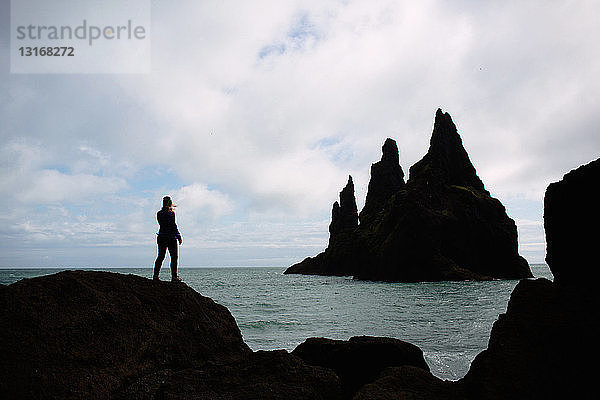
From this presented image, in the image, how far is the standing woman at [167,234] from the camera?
26.1 feet

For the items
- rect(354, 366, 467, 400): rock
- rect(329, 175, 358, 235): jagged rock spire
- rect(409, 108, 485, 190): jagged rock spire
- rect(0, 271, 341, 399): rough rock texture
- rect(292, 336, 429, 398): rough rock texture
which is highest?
rect(409, 108, 485, 190): jagged rock spire

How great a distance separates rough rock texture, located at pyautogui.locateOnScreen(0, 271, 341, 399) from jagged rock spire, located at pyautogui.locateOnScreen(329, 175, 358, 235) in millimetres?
A: 103080

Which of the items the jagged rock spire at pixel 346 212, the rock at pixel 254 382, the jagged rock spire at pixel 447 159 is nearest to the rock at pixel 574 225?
the rock at pixel 254 382

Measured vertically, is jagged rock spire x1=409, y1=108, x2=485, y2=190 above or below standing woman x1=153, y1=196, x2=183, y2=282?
above

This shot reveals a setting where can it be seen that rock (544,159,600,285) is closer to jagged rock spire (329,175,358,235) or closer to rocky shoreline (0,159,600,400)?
rocky shoreline (0,159,600,400)

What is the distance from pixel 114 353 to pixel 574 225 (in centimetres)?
523

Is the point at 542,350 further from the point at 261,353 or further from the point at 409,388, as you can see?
the point at 261,353

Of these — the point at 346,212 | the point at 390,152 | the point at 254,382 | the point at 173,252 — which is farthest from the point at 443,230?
the point at 254,382

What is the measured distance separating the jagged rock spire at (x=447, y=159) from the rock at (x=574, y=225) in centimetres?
7201

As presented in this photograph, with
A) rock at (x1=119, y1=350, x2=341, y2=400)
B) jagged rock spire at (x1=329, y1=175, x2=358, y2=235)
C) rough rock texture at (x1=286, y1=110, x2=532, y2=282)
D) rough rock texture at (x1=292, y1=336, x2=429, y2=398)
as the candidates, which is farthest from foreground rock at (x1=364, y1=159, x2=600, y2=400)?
jagged rock spire at (x1=329, y1=175, x2=358, y2=235)

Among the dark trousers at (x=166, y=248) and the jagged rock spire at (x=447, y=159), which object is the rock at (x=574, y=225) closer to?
the dark trousers at (x=166, y=248)

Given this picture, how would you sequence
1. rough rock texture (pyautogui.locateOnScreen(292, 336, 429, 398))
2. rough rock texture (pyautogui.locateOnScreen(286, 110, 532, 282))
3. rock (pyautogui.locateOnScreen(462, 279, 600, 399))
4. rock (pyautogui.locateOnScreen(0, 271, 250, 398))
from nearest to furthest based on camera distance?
rock (pyautogui.locateOnScreen(462, 279, 600, 399)) → rock (pyautogui.locateOnScreen(0, 271, 250, 398)) → rough rock texture (pyautogui.locateOnScreen(292, 336, 429, 398)) → rough rock texture (pyautogui.locateOnScreen(286, 110, 532, 282))

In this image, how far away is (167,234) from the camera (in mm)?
7980

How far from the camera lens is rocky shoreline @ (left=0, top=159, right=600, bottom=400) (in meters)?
3.88
